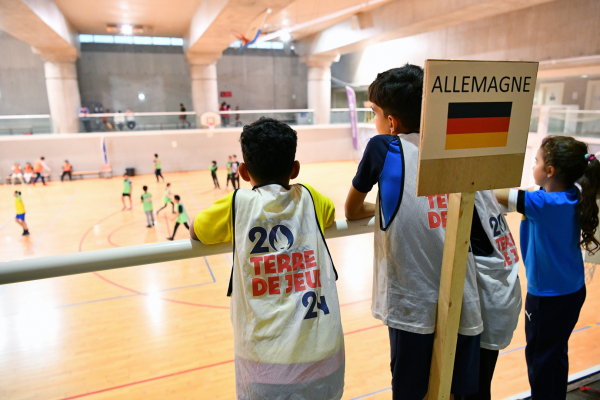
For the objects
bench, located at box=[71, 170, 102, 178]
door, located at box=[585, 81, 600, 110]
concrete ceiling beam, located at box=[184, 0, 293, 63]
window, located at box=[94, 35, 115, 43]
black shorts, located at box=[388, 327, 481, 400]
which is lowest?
bench, located at box=[71, 170, 102, 178]

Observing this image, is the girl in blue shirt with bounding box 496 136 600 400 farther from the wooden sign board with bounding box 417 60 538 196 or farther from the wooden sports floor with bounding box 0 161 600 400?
the wooden sports floor with bounding box 0 161 600 400

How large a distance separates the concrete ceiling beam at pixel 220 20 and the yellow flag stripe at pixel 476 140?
11058 mm

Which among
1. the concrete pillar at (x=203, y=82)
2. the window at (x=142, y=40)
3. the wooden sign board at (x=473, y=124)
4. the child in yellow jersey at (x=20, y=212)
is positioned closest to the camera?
the wooden sign board at (x=473, y=124)

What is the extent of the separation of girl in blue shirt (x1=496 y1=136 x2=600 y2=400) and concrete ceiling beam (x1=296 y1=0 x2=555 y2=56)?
35.8ft

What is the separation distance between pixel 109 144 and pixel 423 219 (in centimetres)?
2078

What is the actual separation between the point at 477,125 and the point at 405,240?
48cm

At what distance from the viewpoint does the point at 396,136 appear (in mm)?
1517

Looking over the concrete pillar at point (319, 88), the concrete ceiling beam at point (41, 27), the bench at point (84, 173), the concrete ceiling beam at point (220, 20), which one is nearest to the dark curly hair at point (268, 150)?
the concrete ceiling beam at point (220, 20)

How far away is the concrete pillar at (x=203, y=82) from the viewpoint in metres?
21.2

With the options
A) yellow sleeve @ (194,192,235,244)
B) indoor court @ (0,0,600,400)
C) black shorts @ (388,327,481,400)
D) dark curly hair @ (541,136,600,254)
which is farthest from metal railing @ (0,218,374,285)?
dark curly hair @ (541,136,600,254)

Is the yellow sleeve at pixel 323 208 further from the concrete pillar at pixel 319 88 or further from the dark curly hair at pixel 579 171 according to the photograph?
the concrete pillar at pixel 319 88

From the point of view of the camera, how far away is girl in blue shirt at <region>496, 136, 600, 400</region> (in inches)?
79.7

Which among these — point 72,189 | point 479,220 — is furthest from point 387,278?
point 72,189

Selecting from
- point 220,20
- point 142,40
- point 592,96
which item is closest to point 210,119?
point 220,20
